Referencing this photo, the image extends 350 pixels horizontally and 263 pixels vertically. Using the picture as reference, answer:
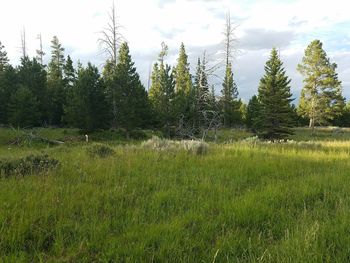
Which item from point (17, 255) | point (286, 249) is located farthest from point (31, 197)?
point (286, 249)

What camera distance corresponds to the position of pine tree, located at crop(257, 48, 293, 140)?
3894 cm

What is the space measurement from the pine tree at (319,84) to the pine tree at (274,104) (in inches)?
543

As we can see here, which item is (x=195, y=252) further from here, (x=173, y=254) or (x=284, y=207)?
(x=284, y=207)

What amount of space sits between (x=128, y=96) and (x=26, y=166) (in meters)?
32.5

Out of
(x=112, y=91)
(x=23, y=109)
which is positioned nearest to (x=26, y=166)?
(x=112, y=91)

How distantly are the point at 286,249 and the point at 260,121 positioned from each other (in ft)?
123

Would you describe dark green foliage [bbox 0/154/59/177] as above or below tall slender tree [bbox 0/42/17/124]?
below

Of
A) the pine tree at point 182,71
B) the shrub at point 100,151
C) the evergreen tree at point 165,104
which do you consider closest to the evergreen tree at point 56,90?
the evergreen tree at point 165,104

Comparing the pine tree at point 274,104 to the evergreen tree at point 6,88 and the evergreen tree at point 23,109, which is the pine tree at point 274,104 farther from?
the evergreen tree at point 6,88

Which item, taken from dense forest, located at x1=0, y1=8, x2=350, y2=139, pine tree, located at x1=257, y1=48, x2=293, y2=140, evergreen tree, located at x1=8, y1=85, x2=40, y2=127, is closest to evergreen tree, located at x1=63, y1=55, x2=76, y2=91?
dense forest, located at x1=0, y1=8, x2=350, y2=139

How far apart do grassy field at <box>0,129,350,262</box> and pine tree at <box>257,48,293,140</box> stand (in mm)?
32719

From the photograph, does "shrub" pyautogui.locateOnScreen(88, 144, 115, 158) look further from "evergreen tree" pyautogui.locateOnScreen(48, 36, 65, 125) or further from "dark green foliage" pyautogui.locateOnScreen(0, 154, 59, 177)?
"evergreen tree" pyautogui.locateOnScreen(48, 36, 65, 125)

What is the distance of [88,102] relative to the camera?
3769 cm

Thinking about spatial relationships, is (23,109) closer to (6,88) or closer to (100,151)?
(6,88)
